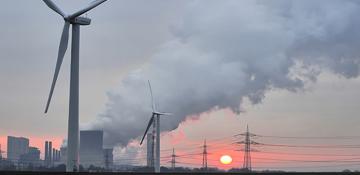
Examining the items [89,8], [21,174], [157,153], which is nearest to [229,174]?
[21,174]

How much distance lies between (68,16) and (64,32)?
3.91 m

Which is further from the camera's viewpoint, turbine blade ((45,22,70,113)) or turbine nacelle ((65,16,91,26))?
turbine nacelle ((65,16,91,26))

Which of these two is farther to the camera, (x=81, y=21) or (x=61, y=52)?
(x=81, y=21)

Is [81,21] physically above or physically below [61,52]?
above

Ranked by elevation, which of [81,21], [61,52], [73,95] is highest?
[81,21]

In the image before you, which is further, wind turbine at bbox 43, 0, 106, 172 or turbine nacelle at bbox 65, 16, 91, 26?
turbine nacelle at bbox 65, 16, 91, 26

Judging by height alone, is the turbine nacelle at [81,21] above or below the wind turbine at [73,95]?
above

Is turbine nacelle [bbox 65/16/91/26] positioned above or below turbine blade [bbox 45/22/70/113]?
above

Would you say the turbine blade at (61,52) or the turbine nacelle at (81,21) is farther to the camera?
the turbine nacelle at (81,21)

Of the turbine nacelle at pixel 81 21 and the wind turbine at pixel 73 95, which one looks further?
the turbine nacelle at pixel 81 21

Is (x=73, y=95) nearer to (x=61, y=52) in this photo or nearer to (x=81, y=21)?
(x=61, y=52)

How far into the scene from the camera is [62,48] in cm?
8406

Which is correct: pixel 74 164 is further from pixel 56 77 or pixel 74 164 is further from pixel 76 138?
pixel 56 77

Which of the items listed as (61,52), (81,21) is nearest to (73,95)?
(61,52)
